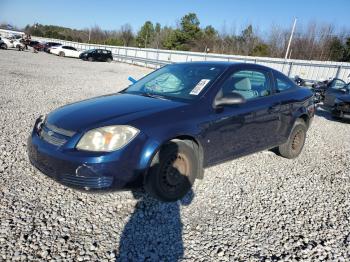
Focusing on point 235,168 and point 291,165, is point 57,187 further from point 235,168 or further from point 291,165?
point 291,165

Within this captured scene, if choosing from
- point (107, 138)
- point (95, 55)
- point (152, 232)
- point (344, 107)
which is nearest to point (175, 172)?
point (152, 232)

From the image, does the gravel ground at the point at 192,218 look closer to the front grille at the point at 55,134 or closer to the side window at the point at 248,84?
the front grille at the point at 55,134

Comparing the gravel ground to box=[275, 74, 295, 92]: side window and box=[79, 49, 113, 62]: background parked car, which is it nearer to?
box=[275, 74, 295, 92]: side window

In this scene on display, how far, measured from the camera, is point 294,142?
5.38 metres

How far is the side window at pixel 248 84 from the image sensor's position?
406cm

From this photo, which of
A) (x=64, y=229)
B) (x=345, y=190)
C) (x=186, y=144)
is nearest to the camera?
(x=64, y=229)

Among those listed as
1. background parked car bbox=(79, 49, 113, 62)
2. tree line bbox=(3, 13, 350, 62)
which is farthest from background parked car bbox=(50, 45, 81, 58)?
tree line bbox=(3, 13, 350, 62)

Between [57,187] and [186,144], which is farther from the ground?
[186,144]

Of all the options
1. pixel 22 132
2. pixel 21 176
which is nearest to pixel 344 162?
pixel 21 176

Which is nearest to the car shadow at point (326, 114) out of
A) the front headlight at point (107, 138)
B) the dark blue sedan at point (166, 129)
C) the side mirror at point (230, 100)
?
the dark blue sedan at point (166, 129)

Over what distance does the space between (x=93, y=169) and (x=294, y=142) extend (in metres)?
3.74

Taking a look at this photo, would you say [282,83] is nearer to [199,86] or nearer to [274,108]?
[274,108]

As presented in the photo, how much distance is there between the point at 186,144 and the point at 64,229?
1495mm

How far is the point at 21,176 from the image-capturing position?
3877 mm
